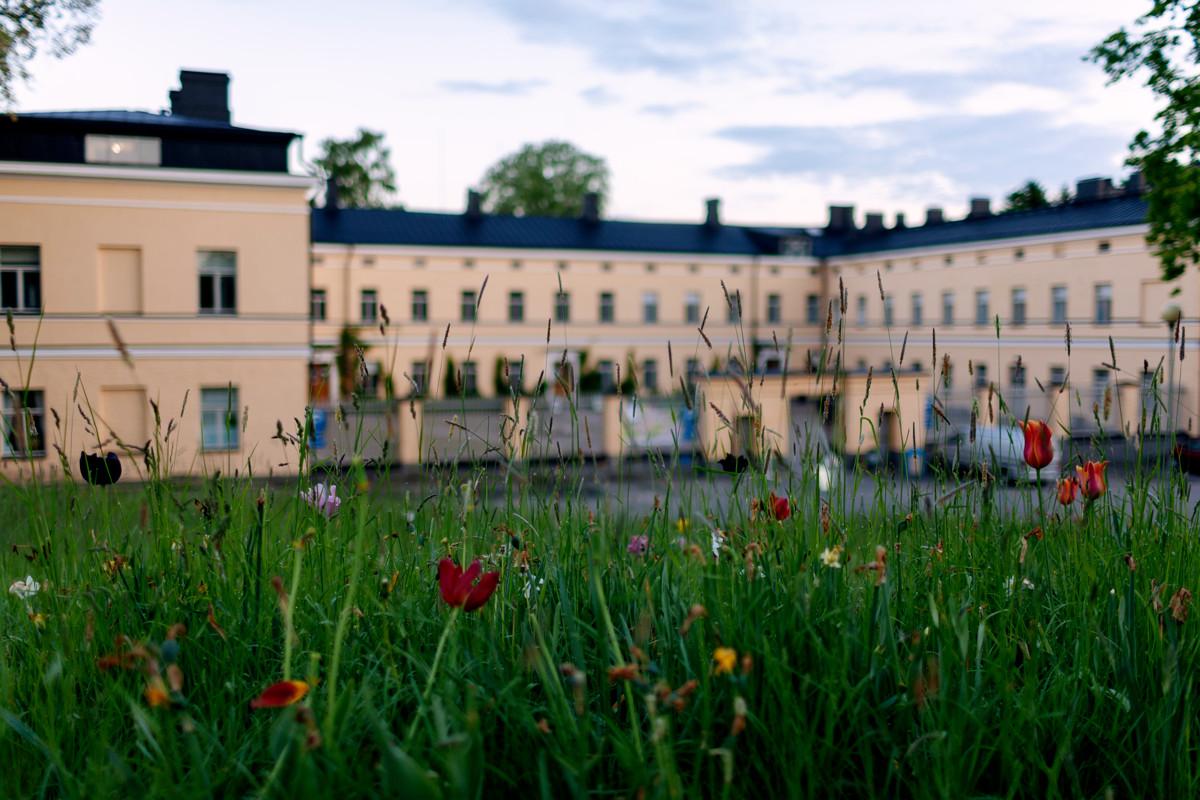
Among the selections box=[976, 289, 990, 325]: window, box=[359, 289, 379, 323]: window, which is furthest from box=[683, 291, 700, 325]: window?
box=[359, 289, 379, 323]: window

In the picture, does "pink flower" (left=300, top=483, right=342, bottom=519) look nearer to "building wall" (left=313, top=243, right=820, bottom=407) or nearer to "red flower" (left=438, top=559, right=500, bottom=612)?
"red flower" (left=438, top=559, right=500, bottom=612)

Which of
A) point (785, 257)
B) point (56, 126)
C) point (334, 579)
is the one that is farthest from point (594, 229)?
point (334, 579)

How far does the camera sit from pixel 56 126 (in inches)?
827

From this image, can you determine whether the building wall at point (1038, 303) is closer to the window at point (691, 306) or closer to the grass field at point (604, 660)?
the window at point (691, 306)

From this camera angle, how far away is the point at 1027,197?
171 feet

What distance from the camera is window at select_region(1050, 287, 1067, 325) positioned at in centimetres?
3634

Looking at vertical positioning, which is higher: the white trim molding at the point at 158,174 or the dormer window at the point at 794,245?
the dormer window at the point at 794,245

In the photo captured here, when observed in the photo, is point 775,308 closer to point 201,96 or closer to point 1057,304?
point 1057,304

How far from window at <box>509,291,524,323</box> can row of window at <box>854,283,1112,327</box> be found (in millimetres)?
14150

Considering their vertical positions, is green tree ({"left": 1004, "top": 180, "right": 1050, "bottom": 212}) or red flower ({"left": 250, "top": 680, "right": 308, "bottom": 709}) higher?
green tree ({"left": 1004, "top": 180, "right": 1050, "bottom": 212})

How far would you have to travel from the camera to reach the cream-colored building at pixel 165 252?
20547mm

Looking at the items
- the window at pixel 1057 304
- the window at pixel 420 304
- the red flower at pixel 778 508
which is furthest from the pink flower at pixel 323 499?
the window at pixel 420 304

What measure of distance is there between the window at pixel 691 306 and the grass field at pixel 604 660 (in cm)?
4388

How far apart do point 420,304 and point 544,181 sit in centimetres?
1227
